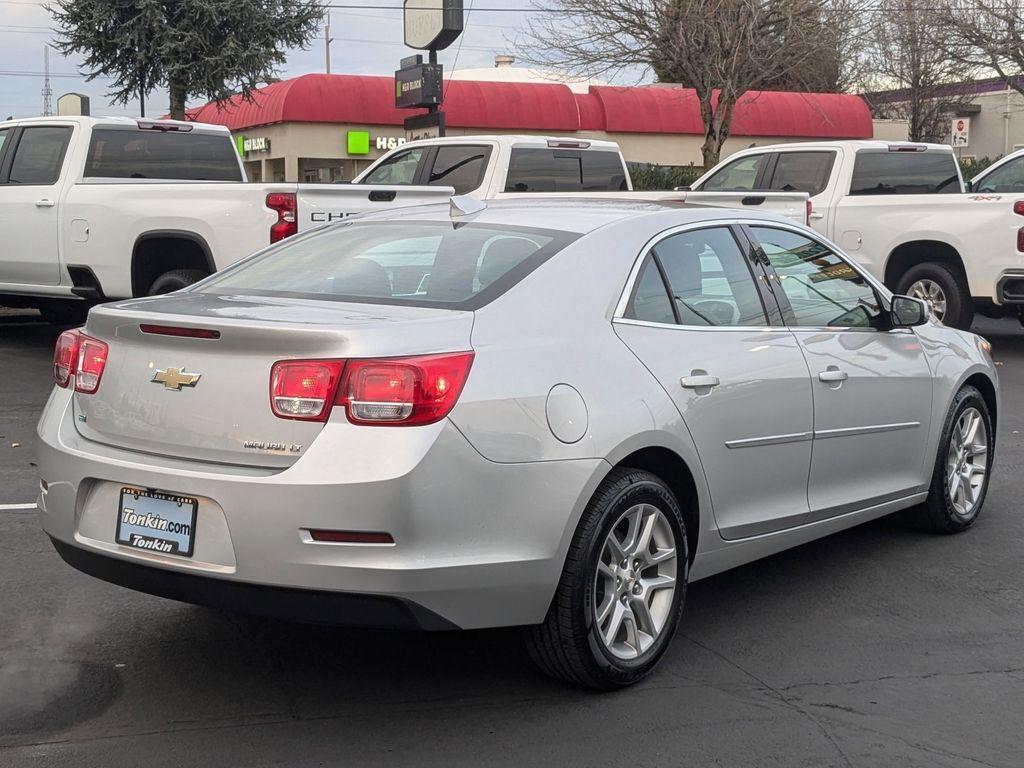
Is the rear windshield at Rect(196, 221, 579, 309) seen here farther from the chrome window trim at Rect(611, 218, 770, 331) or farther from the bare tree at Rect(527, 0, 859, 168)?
the bare tree at Rect(527, 0, 859, 168)

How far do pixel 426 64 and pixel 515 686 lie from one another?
19.9m

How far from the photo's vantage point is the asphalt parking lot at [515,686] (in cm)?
392

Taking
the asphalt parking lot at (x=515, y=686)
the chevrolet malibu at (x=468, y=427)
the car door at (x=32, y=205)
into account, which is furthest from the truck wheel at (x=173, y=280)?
the chevrolet malibu at (x=468, y=427)

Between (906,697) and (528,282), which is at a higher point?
(528,282)

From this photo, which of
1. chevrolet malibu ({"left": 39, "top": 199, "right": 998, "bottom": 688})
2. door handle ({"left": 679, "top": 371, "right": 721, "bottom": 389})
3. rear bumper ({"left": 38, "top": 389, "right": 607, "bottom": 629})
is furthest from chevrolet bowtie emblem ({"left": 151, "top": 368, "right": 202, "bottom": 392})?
door handle ({"left": 679, "top": 371, "right": 721, "bottom": 389})

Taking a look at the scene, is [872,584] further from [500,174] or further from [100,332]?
[500,174]

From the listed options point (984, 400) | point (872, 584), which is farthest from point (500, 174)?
point (872, 584)

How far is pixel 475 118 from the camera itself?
3684 centimetres

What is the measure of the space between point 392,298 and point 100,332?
951 millimetres

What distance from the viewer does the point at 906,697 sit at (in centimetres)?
439

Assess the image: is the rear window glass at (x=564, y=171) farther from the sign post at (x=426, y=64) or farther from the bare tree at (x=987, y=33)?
the bare tree at (x=987, y=33)

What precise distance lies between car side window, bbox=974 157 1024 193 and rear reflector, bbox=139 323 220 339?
12.4 meters

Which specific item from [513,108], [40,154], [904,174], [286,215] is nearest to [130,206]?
[286,215]

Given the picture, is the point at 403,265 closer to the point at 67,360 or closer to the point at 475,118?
the point at 67,360
